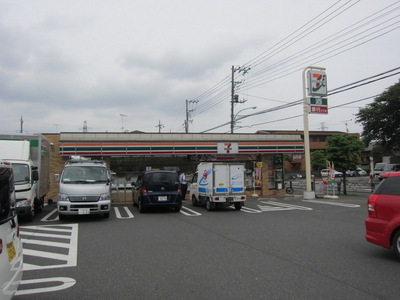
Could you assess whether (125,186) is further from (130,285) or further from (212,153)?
(130,285)

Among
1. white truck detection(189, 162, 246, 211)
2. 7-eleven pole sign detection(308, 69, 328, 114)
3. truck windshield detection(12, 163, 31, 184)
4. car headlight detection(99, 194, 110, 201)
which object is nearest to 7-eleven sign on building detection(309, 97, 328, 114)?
7-eleven pole sign detection(308, 69, 328, 114)

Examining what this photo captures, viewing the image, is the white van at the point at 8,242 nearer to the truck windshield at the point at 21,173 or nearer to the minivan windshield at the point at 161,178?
the truck windshield at the point at 21,173

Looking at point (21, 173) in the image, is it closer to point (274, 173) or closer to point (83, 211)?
point (83, 211)

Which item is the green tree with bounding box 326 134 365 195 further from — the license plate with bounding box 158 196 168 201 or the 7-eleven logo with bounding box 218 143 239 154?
the license plate with bounding box 158 196 168 201

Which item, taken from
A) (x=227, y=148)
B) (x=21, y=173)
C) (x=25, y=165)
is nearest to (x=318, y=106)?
(x=227, y=148)

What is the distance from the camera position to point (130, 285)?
538cm

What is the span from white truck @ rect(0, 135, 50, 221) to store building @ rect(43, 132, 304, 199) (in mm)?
6980

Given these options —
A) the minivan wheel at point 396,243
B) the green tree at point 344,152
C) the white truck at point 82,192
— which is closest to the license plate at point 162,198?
the white truck at point 82,192

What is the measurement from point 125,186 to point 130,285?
1702cm

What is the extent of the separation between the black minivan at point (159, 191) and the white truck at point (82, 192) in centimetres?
186

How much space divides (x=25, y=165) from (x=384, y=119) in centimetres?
3538

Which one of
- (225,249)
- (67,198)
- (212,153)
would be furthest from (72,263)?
(212,153)

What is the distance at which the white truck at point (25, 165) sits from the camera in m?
12.0

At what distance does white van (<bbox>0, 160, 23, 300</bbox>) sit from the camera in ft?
12.0
